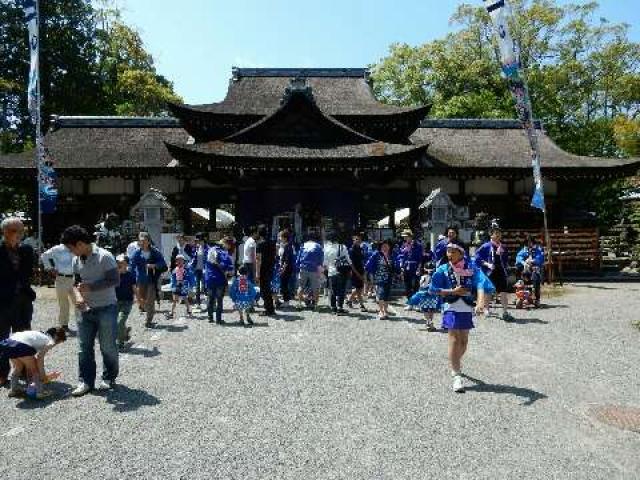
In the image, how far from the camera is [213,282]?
391 inches

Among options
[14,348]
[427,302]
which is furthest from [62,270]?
[427,302]

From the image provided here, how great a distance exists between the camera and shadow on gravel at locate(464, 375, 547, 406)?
5750mm

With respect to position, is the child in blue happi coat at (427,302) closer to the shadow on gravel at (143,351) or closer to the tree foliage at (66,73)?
the shadow on gravel at (143,351)

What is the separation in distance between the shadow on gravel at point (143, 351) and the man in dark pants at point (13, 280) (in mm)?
1760

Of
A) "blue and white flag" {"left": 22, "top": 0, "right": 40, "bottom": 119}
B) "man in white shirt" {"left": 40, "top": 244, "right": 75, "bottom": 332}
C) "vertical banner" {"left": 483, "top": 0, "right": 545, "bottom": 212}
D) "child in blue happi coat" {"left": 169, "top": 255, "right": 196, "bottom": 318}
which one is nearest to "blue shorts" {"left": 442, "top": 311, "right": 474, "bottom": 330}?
"man in white shirt" {"left": 40, "top": 244, "right": 75, "bottom": 332}

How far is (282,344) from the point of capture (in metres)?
8.30

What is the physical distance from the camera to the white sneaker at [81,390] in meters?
5.82

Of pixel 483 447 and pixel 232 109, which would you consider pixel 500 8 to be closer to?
pixel 232 109

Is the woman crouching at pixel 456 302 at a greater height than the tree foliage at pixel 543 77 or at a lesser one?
lesser

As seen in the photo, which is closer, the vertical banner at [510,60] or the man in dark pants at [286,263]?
the man in dark pants at [286,263]

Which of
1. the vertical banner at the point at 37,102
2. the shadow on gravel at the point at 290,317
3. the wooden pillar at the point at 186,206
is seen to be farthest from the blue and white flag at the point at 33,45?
the shadow on gravel at the point at 290,317

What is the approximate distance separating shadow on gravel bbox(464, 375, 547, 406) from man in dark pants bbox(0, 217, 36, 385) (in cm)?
517

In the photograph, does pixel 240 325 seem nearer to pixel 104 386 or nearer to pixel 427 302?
pixel 427 302

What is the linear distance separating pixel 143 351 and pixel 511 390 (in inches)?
199
